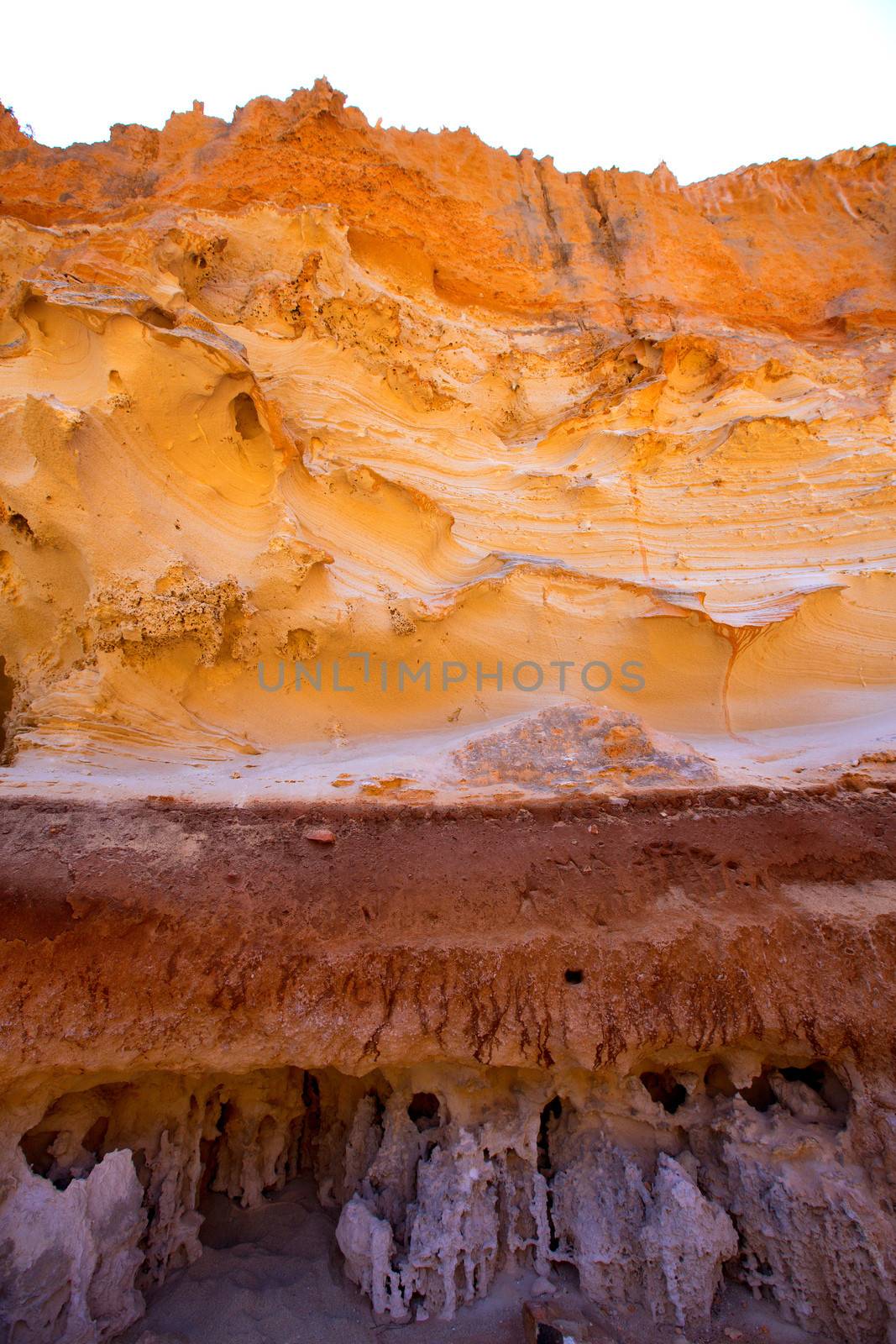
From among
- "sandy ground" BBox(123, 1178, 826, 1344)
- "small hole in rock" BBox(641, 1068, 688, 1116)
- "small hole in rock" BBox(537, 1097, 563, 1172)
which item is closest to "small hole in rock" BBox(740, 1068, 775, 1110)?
"small hole in rock" BBox(641, 1068, 688, 1116)

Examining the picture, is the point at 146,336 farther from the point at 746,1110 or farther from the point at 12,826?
the point at 746,1110

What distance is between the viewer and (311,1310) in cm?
228

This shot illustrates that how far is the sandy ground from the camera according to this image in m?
2.11

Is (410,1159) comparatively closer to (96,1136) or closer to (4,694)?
(96,1136)

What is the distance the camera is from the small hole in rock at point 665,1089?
2500mm

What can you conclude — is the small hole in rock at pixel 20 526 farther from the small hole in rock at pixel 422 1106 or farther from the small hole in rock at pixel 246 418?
the small hole in rock at pixel 422 1106

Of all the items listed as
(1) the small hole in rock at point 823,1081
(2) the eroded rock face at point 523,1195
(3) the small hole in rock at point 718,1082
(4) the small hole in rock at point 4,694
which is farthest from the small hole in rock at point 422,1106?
(4) the small hole in rock at point 4,694

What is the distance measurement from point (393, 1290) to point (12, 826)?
2.31 m

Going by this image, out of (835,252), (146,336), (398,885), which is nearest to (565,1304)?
(398,885)

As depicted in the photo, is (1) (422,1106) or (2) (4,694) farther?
(2) (4,694)

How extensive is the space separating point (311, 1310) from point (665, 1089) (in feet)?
5.11

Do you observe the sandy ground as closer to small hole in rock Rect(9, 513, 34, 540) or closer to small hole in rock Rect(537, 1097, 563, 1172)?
small hole in rock Rect(537, 1097, 563, 1172)

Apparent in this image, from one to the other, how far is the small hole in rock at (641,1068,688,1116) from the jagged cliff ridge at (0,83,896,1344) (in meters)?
0.03

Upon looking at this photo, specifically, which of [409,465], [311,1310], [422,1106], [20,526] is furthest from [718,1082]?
[20,526]
